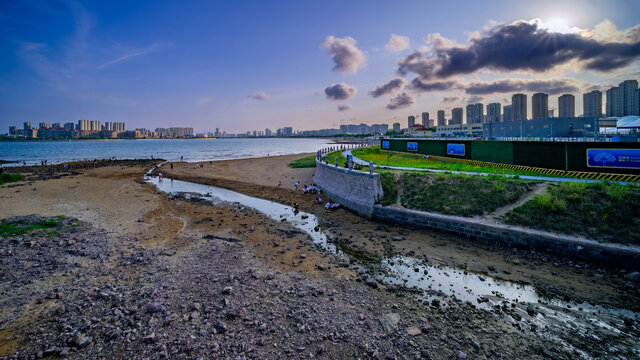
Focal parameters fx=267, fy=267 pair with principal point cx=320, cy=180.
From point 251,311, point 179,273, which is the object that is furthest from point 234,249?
point 251,311

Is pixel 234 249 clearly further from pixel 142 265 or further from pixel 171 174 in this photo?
pixel 171 174

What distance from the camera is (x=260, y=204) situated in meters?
23.0

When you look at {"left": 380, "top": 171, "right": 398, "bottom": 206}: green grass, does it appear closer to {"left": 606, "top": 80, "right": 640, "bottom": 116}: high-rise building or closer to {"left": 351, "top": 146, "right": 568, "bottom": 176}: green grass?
{"left": 351, "top": 146, "right": 568, "bottom": 176}: green grass

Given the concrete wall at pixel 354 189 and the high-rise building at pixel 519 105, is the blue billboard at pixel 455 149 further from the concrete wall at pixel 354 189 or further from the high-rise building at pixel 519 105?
the high-rise building at pixel 519 105

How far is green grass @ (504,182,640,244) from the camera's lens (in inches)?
458

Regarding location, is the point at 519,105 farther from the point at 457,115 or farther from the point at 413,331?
the point at 413,331

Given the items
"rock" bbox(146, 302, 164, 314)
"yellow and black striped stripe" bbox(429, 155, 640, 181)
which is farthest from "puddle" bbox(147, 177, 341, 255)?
"yellow and black striped stripe" bbox(429, 155, 640, 181)

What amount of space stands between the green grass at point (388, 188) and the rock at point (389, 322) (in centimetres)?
1062

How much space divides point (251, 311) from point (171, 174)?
3850 centimetres

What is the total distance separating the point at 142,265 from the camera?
10.8m

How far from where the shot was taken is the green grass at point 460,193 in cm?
1533

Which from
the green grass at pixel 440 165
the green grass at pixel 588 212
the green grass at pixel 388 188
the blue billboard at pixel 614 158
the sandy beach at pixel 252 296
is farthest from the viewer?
the green grass at pixel 440 165

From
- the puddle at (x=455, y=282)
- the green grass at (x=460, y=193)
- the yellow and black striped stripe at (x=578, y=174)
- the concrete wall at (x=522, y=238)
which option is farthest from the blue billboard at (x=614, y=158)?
the puddle at (x=455, y=282)

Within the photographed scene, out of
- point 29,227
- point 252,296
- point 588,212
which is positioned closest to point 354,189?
point 588,212
